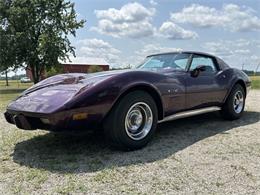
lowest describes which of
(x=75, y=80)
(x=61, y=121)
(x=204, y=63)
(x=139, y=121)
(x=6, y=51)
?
(x=139, y=121)

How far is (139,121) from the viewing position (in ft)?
14.0

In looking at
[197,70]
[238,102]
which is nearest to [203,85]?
[197,70]

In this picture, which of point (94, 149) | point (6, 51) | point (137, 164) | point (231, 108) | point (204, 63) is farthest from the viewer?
point (6, 51)

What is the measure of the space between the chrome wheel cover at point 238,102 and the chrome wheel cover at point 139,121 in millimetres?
2565

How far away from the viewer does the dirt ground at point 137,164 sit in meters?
3.02

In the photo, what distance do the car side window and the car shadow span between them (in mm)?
971

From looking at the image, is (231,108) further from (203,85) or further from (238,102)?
(203,85)

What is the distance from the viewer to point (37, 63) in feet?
105

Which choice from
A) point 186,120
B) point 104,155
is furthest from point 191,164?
point 186,120

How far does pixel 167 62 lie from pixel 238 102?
6.28ft

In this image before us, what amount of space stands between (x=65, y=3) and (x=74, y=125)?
33315 millimetres

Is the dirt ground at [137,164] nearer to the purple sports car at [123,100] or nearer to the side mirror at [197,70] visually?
the purple sports car at [123,100]

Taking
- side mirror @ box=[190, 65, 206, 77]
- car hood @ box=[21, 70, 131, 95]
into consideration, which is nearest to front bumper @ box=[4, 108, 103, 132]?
car hood @ box=[21, 70, 131, 95]

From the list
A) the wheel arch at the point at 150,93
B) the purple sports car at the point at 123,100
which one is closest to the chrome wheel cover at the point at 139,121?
the purple sports car at the point at 123,100
